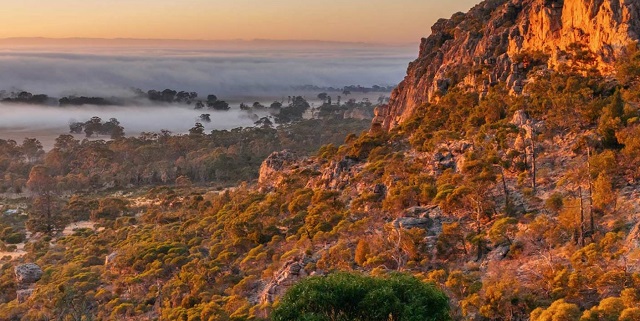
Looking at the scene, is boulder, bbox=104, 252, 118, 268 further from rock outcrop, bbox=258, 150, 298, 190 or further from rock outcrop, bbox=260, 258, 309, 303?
rock outcrop, bbox=258, 150, 298, 190

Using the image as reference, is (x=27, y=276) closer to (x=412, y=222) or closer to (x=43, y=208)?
(x=43, y=208)

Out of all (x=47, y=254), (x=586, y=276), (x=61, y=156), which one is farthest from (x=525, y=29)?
(x=61, y=156)

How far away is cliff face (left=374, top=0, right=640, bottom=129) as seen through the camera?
41469mm

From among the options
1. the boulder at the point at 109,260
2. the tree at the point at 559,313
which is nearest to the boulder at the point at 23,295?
the boulder at the point at 109,260

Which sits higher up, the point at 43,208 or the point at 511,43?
the point at 511,43

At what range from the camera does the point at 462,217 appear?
1250 inches

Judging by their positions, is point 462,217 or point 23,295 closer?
point 462,217

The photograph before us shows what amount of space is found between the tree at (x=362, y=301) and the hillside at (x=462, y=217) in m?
4.13

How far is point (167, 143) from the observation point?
382ft

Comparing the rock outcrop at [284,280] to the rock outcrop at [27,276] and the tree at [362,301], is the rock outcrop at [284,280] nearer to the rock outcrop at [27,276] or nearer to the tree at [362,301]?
the tree at [362,301]

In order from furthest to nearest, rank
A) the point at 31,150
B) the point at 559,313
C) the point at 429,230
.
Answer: the point at 31,150, the point at 429,230, the point at 559,313

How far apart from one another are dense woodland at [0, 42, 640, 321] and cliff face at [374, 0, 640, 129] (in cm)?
199

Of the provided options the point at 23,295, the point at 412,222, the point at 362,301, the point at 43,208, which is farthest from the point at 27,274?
the point at 362,301

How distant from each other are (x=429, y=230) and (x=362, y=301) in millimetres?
13795
